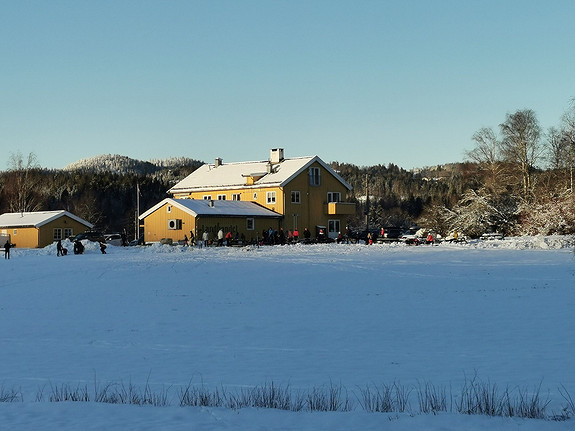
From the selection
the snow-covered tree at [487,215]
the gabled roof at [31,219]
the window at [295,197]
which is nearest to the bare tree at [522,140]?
the snow-covered tree at [487,215]

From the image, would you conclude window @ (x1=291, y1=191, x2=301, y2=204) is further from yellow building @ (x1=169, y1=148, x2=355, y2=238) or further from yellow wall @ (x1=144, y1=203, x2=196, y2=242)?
yellow wall @ (x1=144, y1=203, x2=196, y2=242)

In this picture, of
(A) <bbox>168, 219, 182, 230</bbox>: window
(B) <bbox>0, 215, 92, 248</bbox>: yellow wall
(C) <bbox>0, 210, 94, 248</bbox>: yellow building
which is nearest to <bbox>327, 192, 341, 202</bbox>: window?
(A) <bbox>168, 219, 182, 230</bbox>: window

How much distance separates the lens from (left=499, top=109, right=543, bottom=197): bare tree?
197 ft

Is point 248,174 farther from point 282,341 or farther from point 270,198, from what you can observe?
point 282,341

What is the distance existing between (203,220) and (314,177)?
1366 cm

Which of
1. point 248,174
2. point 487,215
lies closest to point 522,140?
point 487,215

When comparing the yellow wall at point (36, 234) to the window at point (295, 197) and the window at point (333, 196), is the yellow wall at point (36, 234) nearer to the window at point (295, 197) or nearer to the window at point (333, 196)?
the window at point (295, 197)

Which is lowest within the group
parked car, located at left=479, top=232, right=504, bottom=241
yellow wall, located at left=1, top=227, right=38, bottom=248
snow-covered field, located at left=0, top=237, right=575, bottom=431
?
snow-covered field, located at left=0, top=237, right=575, bottom=431

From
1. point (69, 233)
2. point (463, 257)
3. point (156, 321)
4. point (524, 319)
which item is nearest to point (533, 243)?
point (463, 257)

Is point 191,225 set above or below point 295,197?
below

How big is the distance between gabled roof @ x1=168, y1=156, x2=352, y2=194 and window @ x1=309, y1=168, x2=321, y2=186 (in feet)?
2.55

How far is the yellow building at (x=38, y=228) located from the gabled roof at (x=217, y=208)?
9.80 m

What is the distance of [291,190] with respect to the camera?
61000 millimetres

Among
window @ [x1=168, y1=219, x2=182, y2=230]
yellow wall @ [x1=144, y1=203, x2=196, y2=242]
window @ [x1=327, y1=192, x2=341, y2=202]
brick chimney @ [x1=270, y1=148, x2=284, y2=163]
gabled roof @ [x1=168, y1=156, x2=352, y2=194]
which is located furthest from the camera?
brick chimney @ [x1=270, y1=148, x2=284, y2=163]
